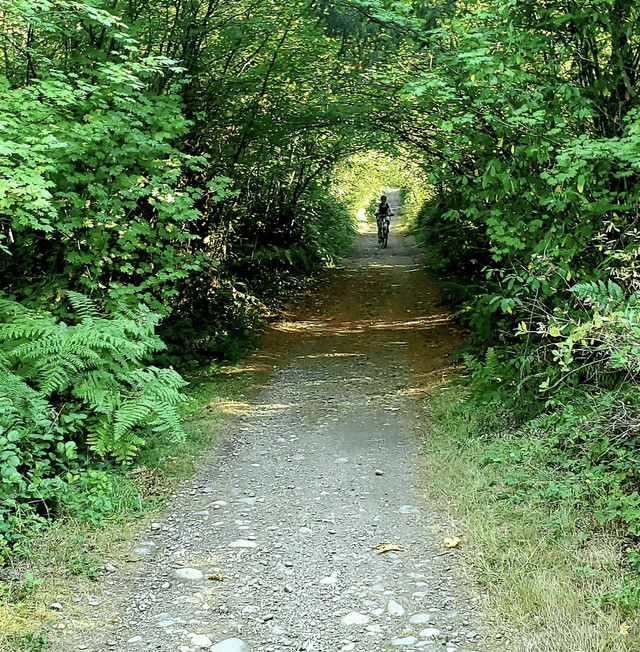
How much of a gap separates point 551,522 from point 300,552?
1918 mm

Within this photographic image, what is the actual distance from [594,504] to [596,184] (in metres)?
3.02

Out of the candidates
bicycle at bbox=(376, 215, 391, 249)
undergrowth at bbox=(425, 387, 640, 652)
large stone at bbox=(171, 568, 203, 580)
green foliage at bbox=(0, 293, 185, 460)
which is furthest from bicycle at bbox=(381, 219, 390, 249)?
large stone at bbox=(171, 568, 203, 580)

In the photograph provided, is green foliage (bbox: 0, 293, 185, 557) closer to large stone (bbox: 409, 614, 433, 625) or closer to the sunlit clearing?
large stone (bbox: 409, 614, 433, 625)

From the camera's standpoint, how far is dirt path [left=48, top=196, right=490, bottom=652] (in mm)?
3820

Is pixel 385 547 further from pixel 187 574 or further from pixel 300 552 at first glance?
pixel 187 574

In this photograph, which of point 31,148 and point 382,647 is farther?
point 31,148

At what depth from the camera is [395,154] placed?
12.1 metres

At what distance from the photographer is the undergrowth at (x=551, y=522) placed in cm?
360

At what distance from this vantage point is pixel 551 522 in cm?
456

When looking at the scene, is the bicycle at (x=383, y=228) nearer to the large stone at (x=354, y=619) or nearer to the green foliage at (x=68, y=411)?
the green foliage at (x=68, y=411)

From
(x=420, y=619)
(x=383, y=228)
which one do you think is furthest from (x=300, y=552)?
(x=383, y=228)

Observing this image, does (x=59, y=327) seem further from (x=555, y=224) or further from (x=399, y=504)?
(x=555, y=224)

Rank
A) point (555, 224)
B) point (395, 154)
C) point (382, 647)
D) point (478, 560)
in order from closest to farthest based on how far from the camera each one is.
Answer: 1. point (382, 647)
2. point (478, 560)
3. point (555, 224)
4. point (395, 154)

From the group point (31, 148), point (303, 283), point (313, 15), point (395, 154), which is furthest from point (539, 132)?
point (303, 283)
